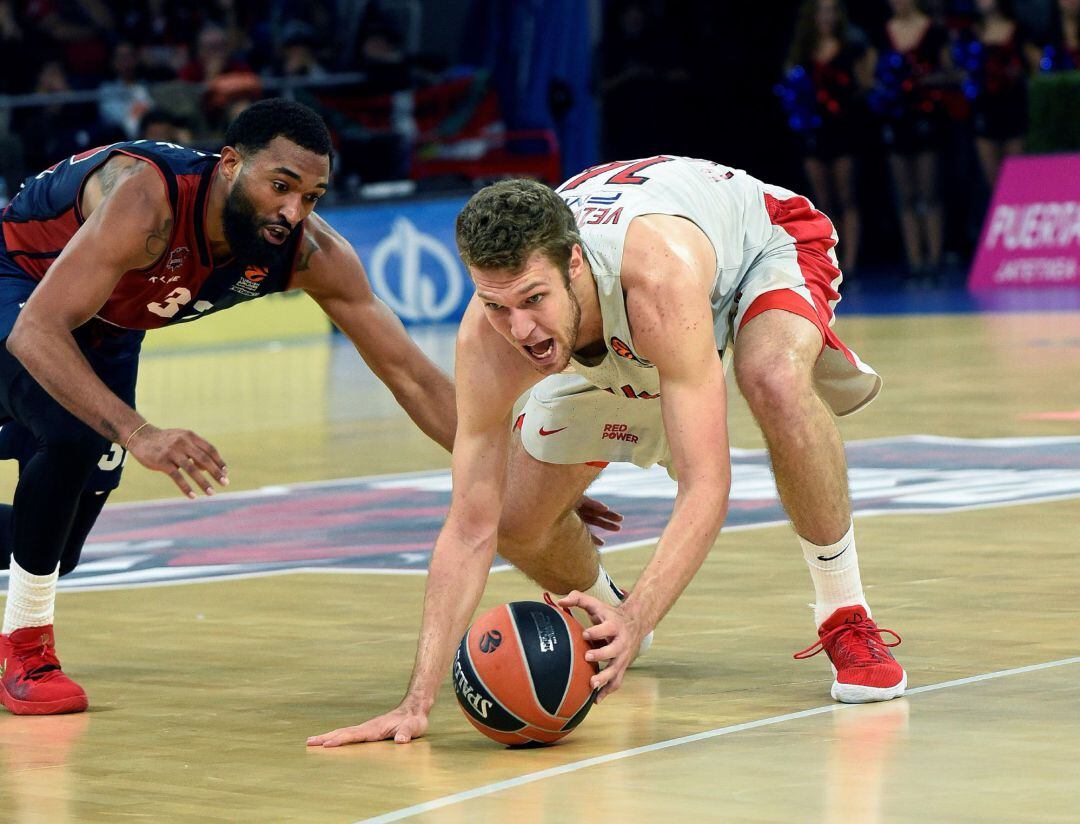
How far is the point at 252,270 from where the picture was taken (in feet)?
20.2

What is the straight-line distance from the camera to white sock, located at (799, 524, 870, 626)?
570 cm

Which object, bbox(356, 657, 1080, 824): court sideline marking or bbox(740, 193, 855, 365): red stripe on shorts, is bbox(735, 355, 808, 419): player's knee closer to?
bbox(740, 193, 855, 365): red stripe on shorts

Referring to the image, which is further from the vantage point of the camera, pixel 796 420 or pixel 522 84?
pixel 522 84

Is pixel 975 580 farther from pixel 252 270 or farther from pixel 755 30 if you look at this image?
pixel 755 30

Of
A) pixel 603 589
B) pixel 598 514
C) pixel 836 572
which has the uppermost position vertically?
pixel 836 572

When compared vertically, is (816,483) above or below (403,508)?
above

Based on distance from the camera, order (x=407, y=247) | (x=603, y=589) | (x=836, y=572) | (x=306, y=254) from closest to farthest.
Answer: (x=836, y=572), (x=306, y=254), (x=603, y=589), (x=407, y=247)

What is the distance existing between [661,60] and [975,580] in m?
15.4

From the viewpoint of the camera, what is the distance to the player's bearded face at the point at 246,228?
5.95 metres

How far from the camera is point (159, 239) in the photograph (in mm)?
5953

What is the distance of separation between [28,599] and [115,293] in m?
0.90

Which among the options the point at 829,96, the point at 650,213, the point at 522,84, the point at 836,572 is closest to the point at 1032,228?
the point at 829,96

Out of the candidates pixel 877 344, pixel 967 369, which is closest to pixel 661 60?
pixel 877 344

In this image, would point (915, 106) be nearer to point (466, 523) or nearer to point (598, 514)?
point (598, 514)
